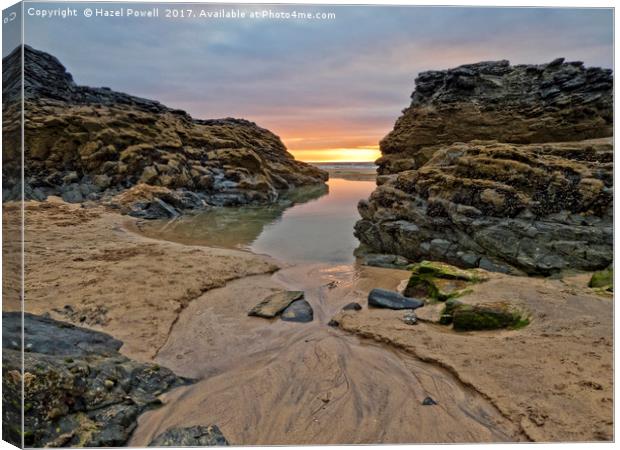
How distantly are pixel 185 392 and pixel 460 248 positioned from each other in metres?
7.71

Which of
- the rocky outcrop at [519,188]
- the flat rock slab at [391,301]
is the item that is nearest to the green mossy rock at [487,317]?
the flat rock slab at [391,301]

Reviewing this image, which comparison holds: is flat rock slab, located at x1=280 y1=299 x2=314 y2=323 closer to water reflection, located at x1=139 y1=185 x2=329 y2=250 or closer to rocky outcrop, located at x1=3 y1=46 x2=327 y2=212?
water reflection, located at x1=139 y1=185 x2=329 y2=250

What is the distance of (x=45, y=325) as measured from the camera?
541 centimetres

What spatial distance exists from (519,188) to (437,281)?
3542 mm

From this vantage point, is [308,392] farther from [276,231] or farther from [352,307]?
[276,231]

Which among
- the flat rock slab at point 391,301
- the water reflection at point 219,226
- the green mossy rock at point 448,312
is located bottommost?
the water reflection at point 219,226

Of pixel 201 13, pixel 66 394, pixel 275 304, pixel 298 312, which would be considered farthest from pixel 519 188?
pixel 66 394

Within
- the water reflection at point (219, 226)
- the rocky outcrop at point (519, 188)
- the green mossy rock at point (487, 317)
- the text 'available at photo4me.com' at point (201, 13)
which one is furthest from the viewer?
the water reflection at point (219, 226)

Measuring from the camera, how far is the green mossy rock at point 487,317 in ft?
20.4

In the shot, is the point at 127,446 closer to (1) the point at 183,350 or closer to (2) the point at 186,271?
(1) the point at 183,350

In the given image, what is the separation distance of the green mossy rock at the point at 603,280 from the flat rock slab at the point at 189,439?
607 centimetres

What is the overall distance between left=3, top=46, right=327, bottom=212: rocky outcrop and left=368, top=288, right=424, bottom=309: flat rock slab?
33.9ft

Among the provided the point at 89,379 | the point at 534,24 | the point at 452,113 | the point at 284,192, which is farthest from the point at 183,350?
the point at 284,192

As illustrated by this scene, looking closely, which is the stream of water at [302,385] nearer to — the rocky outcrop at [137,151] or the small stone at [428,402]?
the small stone at [428,402]
